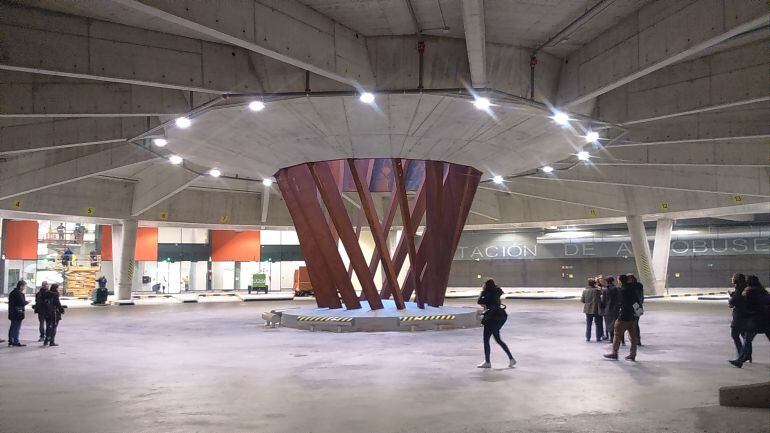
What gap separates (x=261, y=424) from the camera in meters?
7.80

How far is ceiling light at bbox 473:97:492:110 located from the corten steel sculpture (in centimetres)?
556

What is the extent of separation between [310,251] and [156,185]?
16760 millimetres

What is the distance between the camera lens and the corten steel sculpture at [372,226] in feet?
71.8

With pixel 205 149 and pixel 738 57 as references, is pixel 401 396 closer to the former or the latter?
pixel 738 57

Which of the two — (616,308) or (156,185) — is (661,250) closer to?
(616,308)

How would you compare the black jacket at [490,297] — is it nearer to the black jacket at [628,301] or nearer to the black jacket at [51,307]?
the black jacket at [628,301]

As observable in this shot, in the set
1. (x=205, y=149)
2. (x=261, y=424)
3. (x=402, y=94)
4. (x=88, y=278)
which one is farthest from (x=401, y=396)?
(x=88, y=278)

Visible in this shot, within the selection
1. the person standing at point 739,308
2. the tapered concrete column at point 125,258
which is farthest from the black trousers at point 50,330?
the tapered concrete column at point 125,258

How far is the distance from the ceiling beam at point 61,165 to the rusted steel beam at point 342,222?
21.3 feet

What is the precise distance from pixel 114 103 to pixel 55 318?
593 centimetres

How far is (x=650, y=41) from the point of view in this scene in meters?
13.4

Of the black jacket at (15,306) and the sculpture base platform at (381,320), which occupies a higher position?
the black jacket at (15,306)

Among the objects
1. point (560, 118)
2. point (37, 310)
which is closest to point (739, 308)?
point (560, 118)

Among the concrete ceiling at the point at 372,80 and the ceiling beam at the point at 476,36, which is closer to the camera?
the ceiling beam at the point at 476,36
